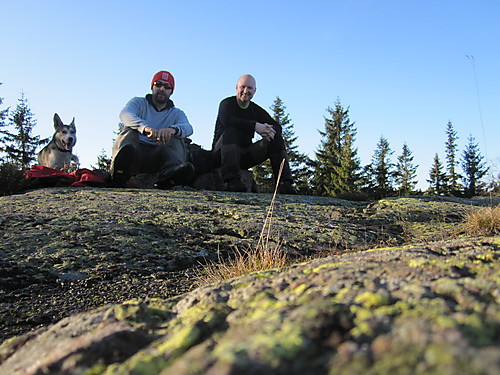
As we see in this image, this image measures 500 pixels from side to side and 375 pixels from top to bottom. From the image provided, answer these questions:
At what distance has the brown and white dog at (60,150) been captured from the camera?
367 inches

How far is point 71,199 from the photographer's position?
3777mm

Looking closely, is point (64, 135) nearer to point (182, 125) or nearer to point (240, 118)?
point (182, 125)

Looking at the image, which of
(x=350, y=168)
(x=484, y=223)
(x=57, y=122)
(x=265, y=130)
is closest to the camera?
(x=484, y=223)

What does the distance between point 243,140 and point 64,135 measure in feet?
17.3

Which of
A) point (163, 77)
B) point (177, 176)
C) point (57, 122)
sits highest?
point (57, 122)

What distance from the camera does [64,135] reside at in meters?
9.45

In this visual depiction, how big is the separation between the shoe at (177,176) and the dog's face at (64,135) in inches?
185

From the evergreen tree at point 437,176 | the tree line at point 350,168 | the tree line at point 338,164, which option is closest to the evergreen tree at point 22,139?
the tree line at point 338,164

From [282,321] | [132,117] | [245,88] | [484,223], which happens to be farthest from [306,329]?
[245,88]

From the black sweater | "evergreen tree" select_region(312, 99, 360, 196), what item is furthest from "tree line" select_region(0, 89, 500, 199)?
the black sweater

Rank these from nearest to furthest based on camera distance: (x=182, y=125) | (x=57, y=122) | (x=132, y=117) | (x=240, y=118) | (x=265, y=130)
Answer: (x=132, y=117)
(x=265, y=130)
(x=182, y=125)
(x=240, y=118)
(x=57, y=122)

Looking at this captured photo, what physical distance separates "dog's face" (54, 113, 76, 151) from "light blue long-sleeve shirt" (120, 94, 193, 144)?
149 inches

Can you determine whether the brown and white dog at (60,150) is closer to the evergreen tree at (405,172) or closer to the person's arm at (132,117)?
the person's arm at (132,117)

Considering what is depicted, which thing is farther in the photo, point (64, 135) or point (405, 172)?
point (405, 172)
